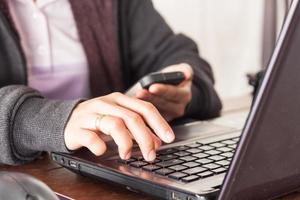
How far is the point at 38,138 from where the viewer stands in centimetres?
76

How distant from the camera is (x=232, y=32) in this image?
2074mm

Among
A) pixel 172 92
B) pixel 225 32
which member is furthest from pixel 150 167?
pixel 225 32

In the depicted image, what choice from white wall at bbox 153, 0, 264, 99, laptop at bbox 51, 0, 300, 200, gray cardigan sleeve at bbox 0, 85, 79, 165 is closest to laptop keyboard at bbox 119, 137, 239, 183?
laptop at bbox 51, 0, 300, 200

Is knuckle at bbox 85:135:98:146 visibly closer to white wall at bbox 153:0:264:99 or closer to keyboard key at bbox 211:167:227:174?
keyboard key at bbox 211:167:227:174

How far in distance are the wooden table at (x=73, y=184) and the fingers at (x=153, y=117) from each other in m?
0.07

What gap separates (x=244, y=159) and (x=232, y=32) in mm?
1611

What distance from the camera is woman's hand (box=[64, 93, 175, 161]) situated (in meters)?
0.66

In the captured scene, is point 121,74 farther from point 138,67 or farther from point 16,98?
point 16,98

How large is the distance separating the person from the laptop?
3cm

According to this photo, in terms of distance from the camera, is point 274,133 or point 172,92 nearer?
point 274,133

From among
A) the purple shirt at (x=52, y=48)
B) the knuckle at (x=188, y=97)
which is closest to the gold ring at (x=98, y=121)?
the knuckle at (x=188, y=97)

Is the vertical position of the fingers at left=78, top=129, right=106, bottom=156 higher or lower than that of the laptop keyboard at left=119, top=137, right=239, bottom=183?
higher

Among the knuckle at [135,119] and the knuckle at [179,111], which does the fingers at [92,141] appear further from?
the knuckle at [179,111]

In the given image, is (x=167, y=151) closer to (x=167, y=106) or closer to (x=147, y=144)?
(x=147, y=144)
